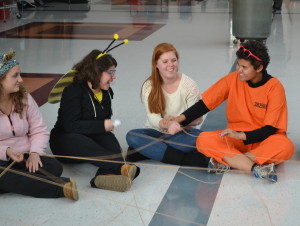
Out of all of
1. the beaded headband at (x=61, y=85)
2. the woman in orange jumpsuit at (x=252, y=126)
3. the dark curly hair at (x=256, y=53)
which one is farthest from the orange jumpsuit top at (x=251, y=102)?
the beaded headband at (x=61, y=85)

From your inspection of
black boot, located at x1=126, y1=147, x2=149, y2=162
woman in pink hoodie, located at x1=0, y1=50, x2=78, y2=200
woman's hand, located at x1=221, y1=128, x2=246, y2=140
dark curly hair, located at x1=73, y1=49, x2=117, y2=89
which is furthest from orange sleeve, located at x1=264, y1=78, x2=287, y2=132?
woman in pink hoodie, located at x1=0, y1=50, x2=78, y2=200

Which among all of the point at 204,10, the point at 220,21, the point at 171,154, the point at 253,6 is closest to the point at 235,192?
the point at 171,154

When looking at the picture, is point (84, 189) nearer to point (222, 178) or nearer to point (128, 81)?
point (222, 178)

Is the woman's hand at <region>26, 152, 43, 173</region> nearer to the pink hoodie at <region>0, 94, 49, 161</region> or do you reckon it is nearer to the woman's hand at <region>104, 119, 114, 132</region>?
the pink hoodie at <region>0, 94, 49, 161</region>

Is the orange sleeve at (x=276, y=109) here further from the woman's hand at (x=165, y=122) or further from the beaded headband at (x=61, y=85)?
the beaded headband at (x=61, y=85)

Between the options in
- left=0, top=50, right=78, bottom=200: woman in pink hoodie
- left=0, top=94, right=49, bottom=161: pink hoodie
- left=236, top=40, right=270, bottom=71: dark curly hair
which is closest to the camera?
left=0, top=50, right=78, bottom=200: woman in pink hoodie

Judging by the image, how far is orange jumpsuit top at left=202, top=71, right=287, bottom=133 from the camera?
3.11 meters

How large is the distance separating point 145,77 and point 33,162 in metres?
2.52

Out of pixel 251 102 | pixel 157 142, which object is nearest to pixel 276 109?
pixel 251 102

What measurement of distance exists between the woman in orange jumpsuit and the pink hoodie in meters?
0.74

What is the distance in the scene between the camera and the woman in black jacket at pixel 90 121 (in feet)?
10.1

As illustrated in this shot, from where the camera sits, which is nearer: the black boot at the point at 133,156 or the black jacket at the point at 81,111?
the black jacket at the point at 81,111

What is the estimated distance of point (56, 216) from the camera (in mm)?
2662

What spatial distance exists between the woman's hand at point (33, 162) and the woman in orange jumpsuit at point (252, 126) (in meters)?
0.78
